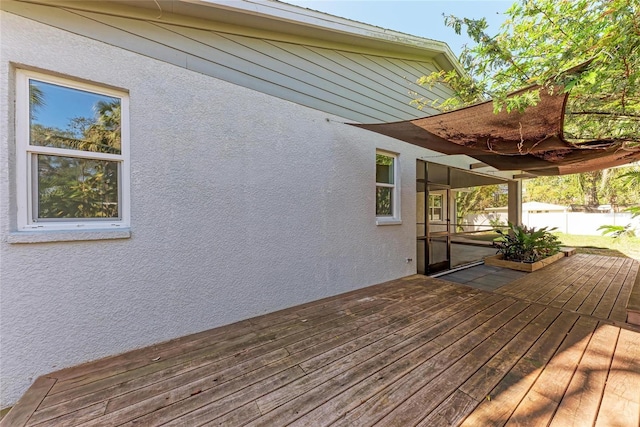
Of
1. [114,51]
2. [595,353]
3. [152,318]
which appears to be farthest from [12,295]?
[595,353]

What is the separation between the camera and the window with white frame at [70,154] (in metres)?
2.06

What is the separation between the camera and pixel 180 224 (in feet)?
8.80

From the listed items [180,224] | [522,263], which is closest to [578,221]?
[522,263]

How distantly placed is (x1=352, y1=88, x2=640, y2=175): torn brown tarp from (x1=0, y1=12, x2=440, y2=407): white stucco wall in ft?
4.02

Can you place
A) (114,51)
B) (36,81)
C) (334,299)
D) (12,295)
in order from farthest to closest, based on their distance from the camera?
(334,299) < (114,51) < (36,81) < (12,295)

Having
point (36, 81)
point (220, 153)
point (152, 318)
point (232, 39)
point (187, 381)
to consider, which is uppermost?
point (232, 39)

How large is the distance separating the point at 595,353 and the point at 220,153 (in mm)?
4343

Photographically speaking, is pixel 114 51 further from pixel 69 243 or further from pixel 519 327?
pixel 519 327

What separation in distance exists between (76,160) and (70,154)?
6 cm

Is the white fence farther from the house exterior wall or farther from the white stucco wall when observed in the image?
the white stucco wall

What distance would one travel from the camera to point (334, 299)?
380 cm

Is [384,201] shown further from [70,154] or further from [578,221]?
[578,221]

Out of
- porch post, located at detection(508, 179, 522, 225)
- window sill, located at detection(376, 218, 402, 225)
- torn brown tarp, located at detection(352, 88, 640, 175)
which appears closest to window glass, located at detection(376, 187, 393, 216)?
window sill, located at detection(376, 218, 402, 225)

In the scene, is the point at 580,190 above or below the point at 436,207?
above
